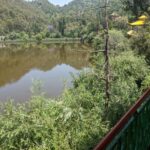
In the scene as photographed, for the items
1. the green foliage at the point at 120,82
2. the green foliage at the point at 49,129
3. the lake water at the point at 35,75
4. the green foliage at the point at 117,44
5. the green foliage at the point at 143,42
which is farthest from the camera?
the green foliage at the point at 117,44

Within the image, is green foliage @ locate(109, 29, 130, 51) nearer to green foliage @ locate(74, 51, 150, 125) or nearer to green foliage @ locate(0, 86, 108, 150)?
green foliage @ locate(74, 51, 150, 125)

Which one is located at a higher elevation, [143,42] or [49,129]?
[143,42]

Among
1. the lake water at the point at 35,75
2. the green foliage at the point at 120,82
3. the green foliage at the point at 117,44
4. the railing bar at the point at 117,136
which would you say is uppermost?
the railing bar at the point at 117,136

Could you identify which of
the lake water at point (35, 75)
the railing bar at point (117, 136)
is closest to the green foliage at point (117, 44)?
the lake water at point (35, 75)

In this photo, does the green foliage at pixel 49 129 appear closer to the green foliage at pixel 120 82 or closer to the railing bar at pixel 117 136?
the green foliage at pixel 120 82

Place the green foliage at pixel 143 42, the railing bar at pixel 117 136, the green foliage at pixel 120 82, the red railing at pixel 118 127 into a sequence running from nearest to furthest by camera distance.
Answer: the red railing at pixel 118 127 < the railing bar at pixel 117 136 < the green foliage at pixel 120 82 < the green foliage at pixel 143 42

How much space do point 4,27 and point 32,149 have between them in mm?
91051

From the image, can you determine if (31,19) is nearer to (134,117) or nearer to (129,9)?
(129,9)

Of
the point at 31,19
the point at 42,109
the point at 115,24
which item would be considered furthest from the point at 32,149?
the point at 31,19

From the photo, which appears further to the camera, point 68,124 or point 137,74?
point 137,74

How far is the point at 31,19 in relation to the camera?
11525 cm

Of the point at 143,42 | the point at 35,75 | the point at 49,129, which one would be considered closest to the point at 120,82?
the point at 49,129

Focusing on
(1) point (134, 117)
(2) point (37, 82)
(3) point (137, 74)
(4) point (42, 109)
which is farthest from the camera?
(3) point (137, 74)

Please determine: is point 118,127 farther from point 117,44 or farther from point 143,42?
point 117,44
